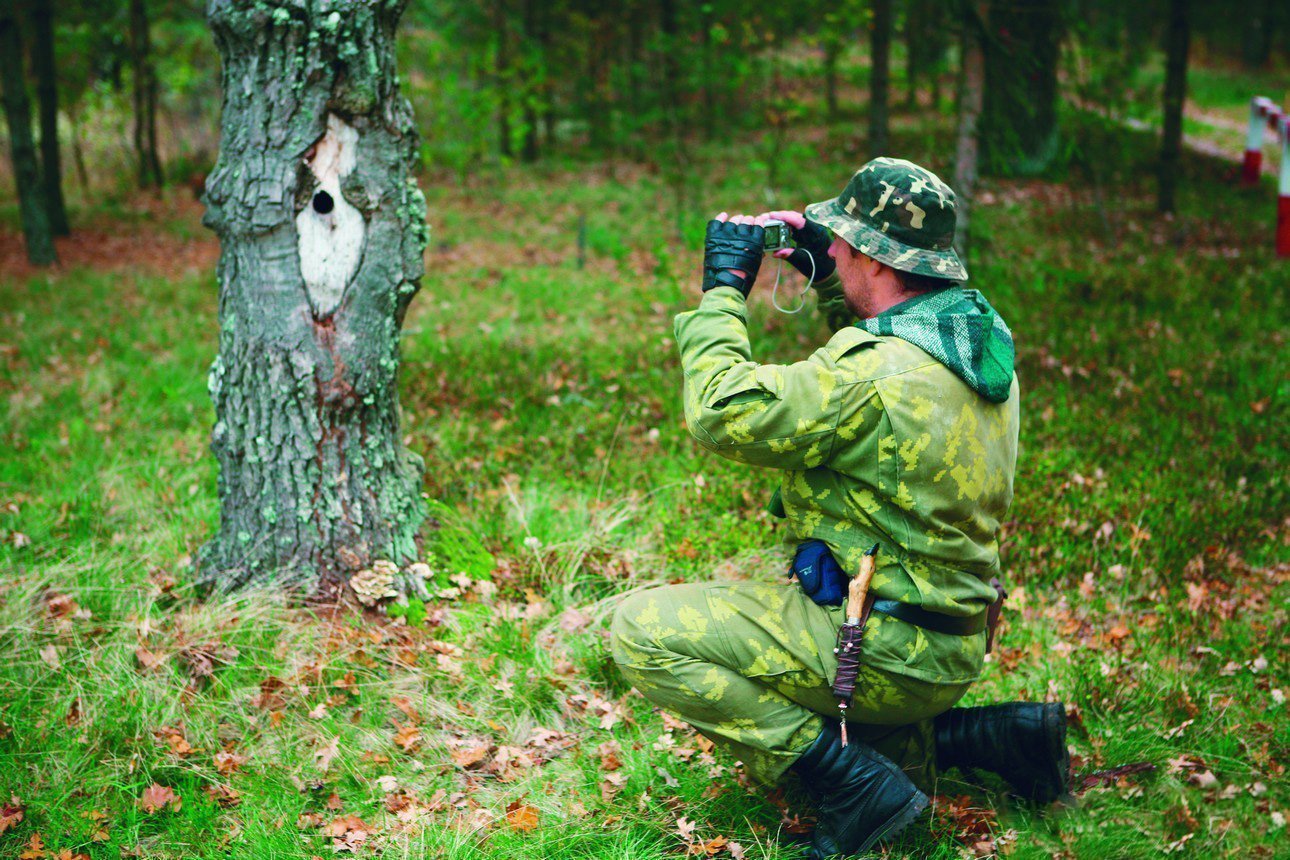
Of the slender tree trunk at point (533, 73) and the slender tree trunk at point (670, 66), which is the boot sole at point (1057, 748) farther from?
the slender tree trunk at point (533, 73)

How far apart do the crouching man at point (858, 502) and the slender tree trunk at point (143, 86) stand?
17.1 meters

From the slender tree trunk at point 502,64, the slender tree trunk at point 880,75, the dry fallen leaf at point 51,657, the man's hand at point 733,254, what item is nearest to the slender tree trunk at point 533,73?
the slender tree trunk at point 502,64

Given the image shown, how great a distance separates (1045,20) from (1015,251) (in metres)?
2.48

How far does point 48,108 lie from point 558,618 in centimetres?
1341

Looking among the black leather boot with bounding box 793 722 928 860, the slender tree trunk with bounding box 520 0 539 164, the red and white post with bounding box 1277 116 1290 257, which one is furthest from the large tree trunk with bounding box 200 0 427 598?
the slender tree trunk with bounding box 520 0 539 164

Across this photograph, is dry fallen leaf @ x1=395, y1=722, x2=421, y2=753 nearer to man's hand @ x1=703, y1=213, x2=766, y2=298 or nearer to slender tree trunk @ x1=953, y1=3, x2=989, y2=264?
man's hand @ x1=703, y1=213, x2=766, y2=298

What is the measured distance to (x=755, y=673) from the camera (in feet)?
9.57

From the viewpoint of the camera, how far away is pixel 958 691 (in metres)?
2.97

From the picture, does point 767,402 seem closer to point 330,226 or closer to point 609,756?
point 609,756

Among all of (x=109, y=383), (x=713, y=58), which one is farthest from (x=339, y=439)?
(x=713, y=58)

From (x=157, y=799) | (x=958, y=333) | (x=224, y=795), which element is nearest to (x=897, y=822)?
(x=958, y=333)

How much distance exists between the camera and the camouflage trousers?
2.86m

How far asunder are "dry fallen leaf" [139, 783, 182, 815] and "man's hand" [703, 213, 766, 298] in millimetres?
2457

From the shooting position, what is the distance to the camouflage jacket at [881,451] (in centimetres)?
263
